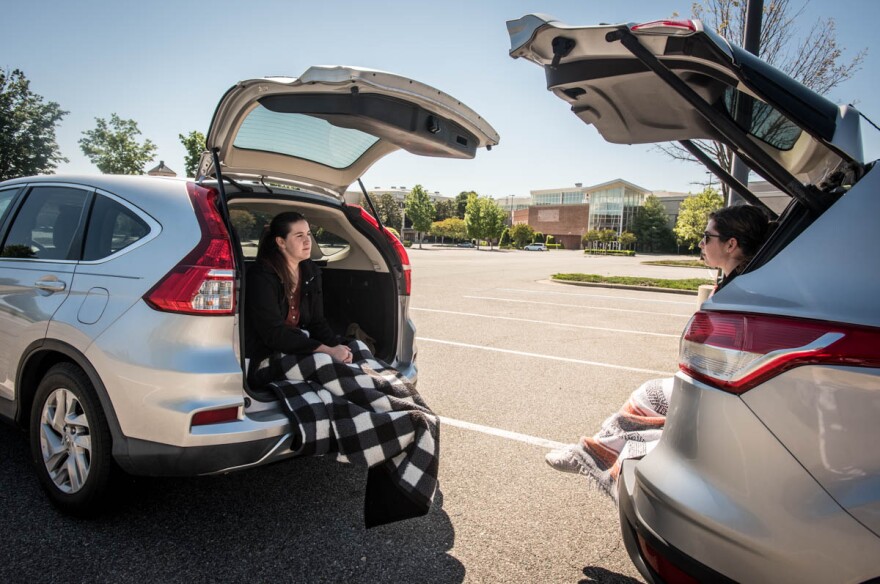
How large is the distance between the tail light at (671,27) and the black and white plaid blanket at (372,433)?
185cm

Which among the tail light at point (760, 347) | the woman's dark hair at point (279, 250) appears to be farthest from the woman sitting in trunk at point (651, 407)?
the woman's dark hair at point (279, 250)

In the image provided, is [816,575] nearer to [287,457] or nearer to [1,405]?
[287,457]

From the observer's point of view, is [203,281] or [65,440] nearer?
[203,281]

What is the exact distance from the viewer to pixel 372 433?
8.13ft

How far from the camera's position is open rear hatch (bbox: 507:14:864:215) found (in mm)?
1672

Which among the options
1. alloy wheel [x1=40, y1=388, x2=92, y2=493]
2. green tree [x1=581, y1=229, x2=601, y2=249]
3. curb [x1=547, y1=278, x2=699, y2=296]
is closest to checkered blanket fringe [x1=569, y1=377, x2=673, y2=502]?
alloy wheel [x1=40, y1=388, x2=92, y2=493]

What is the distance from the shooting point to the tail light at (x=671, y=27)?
1.66 metres

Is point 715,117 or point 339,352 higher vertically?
point 715,117

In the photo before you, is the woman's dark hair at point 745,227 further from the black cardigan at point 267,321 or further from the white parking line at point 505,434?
the black cardigan at point 267,321

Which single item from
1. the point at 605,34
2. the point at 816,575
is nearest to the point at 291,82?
the point at 605,34

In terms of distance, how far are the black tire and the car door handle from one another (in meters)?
0.37

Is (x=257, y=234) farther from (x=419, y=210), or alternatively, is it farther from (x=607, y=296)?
(x=419, y=210)

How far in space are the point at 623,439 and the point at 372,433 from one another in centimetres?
114

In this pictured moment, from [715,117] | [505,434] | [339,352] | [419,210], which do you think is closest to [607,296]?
[505,434]
